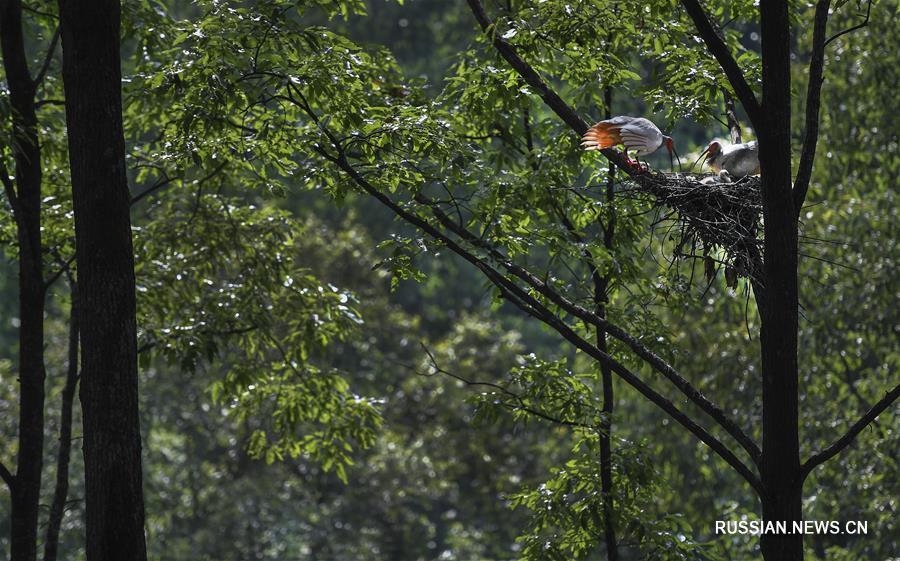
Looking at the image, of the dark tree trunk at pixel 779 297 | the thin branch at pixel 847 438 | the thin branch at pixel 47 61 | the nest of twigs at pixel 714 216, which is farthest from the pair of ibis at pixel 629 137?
the thin branch at pixel 47 61

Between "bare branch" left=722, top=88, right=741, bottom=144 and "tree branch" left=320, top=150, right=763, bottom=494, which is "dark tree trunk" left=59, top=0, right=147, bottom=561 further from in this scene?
"bare branch" left=722, top=88, right=741, bottom=144

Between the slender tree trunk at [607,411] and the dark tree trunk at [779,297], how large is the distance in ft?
5.93

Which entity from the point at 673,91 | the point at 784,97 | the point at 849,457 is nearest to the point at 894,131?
the point at 849,457

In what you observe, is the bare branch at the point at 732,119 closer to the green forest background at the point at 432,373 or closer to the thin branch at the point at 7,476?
the green forest background at the point at 432,373

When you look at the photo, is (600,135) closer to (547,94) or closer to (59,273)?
(547,94)

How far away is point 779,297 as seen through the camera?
5582mm

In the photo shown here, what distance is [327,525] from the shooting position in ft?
56.1

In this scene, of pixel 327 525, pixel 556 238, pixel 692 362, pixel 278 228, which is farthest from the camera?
pixel 327 525

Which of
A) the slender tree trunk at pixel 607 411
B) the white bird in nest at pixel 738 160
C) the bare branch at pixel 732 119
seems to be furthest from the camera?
the slender tree trunk at pixel 607 411

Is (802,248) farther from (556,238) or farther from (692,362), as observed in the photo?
(556,238)

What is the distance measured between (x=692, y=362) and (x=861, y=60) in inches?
148

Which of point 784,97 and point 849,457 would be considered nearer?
point 784,97

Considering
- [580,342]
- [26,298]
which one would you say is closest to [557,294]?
[580,342]

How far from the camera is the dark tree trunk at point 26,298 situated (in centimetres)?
683
